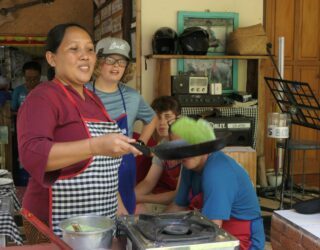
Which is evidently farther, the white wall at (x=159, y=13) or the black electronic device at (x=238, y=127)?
the white wall at (x=159, y=13)

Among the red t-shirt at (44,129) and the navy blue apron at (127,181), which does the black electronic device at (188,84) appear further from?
the red t-shirt at (44,129)

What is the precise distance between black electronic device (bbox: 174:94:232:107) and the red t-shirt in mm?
2838

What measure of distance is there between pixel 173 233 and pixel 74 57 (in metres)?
0.77

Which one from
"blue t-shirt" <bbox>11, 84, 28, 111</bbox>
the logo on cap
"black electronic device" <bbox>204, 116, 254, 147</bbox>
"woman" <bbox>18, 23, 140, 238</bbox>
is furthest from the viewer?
"blue t-shirt" <bbox>11, 84, 28, 111</bbox>

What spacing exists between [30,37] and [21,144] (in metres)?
5.60

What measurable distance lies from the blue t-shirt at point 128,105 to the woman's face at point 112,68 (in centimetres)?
11

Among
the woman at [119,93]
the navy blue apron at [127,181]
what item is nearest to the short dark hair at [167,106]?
the woman at [119,93]

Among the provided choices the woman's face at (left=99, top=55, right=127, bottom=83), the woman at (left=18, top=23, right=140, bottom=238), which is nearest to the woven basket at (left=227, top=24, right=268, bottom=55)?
the woman's face at (left=99, top=55, right=127, bottom=83)

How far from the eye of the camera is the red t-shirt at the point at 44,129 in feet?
4.78

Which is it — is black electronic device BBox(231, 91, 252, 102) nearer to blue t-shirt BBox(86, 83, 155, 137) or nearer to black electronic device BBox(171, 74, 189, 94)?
black electronic device BBox(171, 74, 189, 94)

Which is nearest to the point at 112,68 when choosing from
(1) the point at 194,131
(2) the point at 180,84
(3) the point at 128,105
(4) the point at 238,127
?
(3) the point at 128,105

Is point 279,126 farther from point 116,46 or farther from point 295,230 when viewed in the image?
point 295,230

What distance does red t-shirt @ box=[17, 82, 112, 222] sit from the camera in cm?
146

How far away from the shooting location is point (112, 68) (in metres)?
2.83
